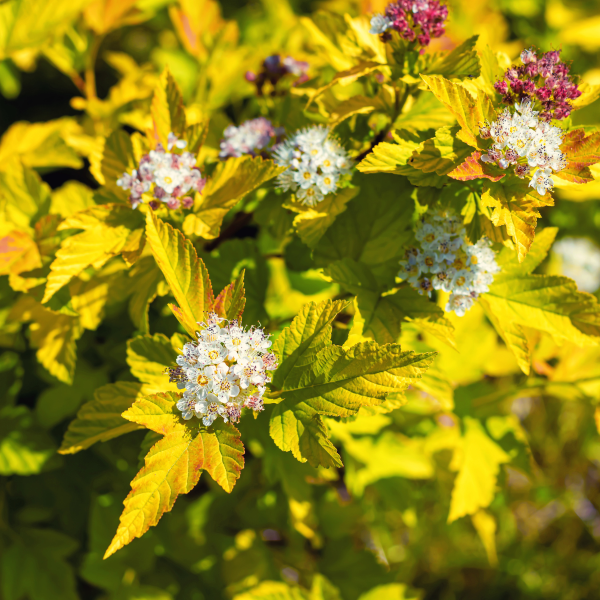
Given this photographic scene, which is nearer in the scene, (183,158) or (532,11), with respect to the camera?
(183,158)

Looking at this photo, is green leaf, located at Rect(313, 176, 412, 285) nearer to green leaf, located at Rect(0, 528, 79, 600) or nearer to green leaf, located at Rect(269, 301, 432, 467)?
green leaf, located at Rect(269, 301, 432, 467)

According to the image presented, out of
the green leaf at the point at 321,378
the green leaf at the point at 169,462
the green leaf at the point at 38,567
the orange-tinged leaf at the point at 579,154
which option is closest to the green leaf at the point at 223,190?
the green leaf at the point at 321,378

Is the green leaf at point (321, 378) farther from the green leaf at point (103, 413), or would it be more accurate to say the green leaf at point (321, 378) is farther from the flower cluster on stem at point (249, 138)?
the flower cluster on stem at point (249, 138)

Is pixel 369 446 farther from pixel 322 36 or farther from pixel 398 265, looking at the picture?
pixel 322 36

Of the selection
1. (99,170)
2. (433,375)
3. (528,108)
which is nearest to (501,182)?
(528,108)

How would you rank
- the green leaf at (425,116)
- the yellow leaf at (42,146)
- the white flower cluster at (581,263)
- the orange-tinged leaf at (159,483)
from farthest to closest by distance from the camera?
the white flower cluster at (581,263)
the yellow leaf at (42,146)
the green leaf at (425,116)
the orange-tinged leaf at (159,483)

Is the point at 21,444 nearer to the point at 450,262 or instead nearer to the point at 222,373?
the point at 222,373
